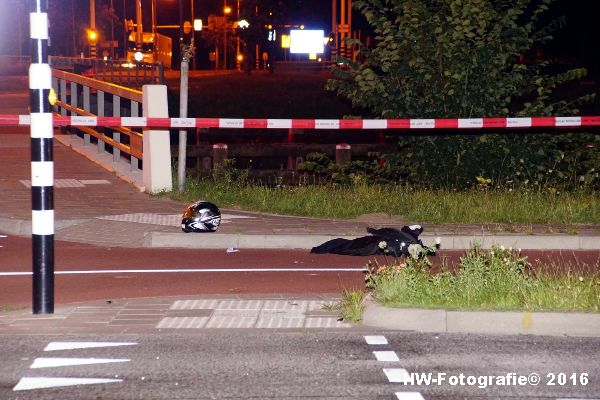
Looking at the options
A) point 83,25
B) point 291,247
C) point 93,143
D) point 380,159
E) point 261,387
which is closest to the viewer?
point 261,387

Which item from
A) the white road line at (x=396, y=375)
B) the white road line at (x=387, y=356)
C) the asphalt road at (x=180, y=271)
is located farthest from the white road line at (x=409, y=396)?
the asphalt road at (x=180, y=271)

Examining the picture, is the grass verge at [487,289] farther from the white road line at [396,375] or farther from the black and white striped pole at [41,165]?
the black and white striped pole at [41,165]

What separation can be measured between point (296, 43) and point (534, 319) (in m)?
77.4

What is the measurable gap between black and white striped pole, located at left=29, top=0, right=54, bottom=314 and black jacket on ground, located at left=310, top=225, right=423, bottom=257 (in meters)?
4.19

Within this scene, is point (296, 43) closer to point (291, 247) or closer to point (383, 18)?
point (383, 18)

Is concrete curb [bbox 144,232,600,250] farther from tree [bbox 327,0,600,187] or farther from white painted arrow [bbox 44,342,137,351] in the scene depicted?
tree [bbox 327,0,600,187]

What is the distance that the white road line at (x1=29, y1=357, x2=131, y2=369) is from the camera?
7289mm

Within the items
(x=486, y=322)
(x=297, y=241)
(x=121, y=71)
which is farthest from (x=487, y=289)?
(x=121, y=71)

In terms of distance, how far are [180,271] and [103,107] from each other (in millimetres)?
9958

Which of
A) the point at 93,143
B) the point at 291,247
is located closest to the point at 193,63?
the point at 93,143

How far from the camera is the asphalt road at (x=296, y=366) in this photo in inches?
261

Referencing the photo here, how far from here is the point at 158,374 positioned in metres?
7.05

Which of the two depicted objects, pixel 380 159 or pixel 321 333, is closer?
pixel 321 333

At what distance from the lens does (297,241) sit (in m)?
12.6
